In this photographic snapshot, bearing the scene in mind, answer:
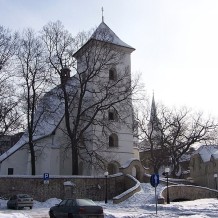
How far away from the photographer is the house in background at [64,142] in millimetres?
44719

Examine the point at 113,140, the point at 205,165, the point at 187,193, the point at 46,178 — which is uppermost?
the point at 113,140

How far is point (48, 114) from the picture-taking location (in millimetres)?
43750

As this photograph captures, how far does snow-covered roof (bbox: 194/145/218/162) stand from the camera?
60.1 m

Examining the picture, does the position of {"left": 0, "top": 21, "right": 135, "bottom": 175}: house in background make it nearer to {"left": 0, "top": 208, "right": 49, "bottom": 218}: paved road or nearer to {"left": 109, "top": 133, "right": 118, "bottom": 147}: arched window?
{"left": 109, "top": 133, "right": 118, "bottom": 147}: arched window

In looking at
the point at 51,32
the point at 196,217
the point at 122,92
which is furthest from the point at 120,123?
the point at 196,217

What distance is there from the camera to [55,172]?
1751 inches

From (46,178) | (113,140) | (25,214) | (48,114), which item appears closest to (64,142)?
(48,114)

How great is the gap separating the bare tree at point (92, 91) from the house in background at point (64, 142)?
213 mm

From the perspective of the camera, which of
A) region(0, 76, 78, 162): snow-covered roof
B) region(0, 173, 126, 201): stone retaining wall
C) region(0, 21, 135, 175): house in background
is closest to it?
region(0, 173, 126, 201): stone retaining wall

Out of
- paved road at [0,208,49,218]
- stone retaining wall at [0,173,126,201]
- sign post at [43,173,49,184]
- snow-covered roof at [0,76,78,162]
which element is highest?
snow-covered roof at [0,76,78,162]

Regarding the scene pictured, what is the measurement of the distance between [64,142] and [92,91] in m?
6.85

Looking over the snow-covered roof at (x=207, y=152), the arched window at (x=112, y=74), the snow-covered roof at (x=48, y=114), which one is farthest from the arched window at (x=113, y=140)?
the snow-covered roof at (x=207, y=152)

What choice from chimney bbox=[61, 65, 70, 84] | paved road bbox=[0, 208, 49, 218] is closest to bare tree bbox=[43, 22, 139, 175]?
chimney bbox=[61, 65, 70, 84]

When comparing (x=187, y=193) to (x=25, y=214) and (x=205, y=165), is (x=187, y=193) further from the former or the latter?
(x=205, y=165)
